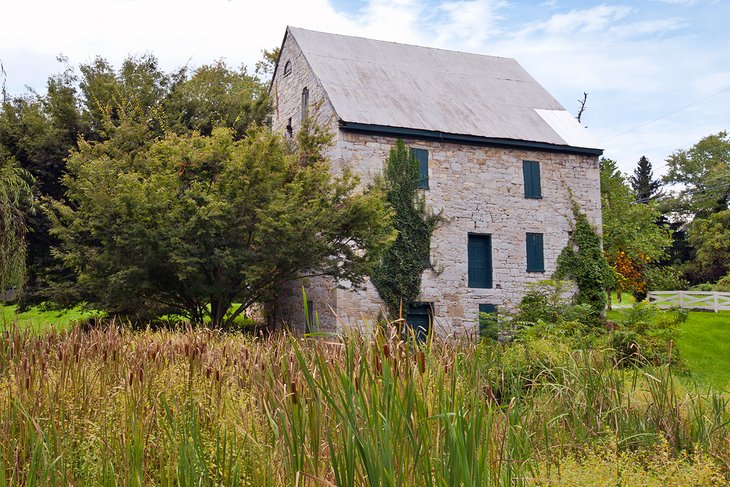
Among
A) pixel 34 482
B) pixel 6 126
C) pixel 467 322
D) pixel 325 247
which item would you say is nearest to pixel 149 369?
pixel 34 482

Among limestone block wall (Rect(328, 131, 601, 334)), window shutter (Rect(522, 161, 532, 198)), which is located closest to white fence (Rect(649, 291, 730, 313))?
limestone block wall (Rect(328, 131, 601, 334))

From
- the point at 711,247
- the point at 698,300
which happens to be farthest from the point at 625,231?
the point at 711,247

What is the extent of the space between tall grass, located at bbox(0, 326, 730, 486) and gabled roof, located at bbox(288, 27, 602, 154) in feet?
43.2

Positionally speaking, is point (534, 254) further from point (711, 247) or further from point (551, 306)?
point (711, 247)

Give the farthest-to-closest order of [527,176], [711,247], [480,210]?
[711,247], [527,176], [480,210]

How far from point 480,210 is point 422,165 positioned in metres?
2.01

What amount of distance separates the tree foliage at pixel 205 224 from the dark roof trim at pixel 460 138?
2.79m

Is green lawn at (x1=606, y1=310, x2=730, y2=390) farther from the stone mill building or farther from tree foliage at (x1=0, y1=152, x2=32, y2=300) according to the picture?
tree foliage at (x1=0, y1=152, x2=32, y2=300)

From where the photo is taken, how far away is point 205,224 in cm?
1298

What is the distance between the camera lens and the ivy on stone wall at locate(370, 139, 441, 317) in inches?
688

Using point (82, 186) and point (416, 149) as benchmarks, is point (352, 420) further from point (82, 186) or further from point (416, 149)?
point (416, 149)

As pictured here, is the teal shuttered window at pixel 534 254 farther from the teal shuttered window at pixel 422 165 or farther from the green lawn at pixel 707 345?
the teal shuttered window at pixel 422 165

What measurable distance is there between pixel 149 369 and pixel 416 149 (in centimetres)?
1449

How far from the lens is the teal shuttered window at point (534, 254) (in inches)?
760
